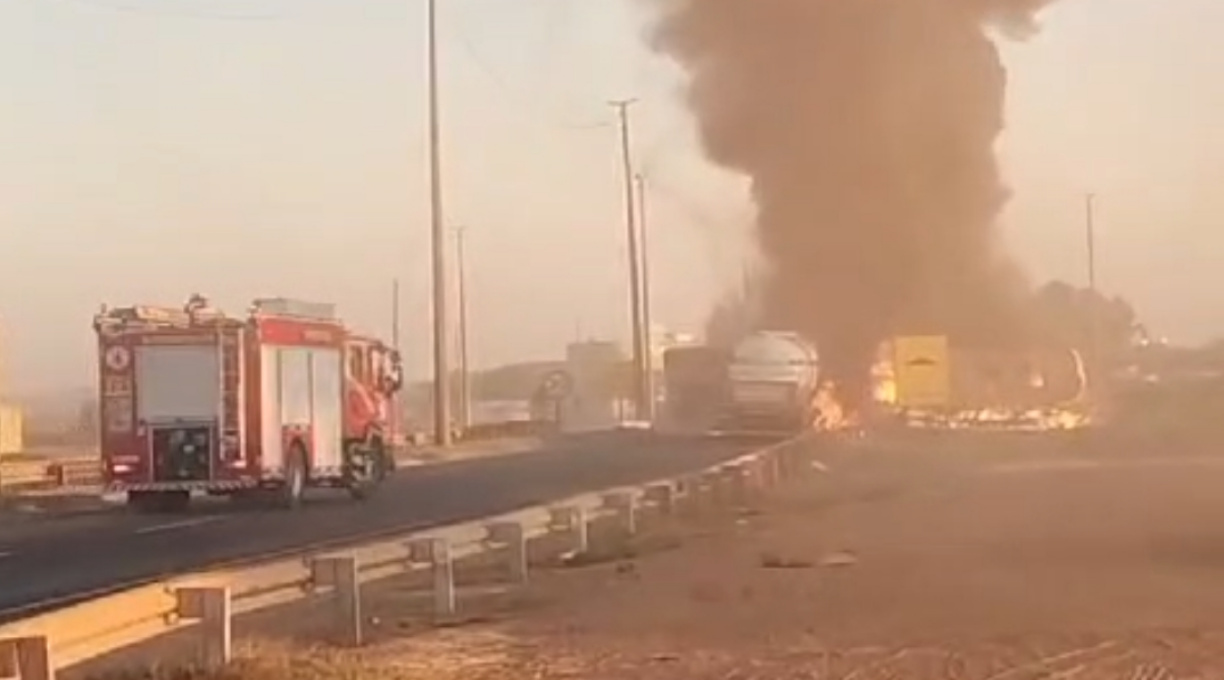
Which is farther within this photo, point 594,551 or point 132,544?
point 132,544

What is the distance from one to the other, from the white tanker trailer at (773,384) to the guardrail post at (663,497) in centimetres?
3677

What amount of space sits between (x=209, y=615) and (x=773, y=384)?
2221 inches

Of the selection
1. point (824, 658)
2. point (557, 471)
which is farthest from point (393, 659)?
point (557, 471)

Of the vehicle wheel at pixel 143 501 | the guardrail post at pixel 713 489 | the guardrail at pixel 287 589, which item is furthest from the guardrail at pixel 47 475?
the guardrail at pixel 287 589

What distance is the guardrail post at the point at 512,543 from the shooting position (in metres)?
22.8

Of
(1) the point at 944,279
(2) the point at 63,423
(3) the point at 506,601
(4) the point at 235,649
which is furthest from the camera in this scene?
(2) the point at 63,423

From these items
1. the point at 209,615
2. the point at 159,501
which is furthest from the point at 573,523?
the point at 159,501

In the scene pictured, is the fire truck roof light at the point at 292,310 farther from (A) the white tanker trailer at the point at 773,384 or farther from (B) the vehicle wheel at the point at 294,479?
(A) the white tanker trailer at the point at 773,384

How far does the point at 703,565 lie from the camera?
2575 cm

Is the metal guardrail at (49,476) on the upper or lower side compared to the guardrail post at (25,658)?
upper

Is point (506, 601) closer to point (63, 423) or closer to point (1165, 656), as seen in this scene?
point (1165, 656)

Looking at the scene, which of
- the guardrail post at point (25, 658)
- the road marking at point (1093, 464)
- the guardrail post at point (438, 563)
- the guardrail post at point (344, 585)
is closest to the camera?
the guardrail post at point (25, 658)

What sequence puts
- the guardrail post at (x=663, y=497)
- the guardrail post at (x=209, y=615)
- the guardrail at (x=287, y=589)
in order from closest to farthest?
the guardrail at (x=287, y=589) < the guardrail post at (x=209, y=615) < the guardrail post at (x=663, y=497)

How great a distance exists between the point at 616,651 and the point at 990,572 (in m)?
8.13
